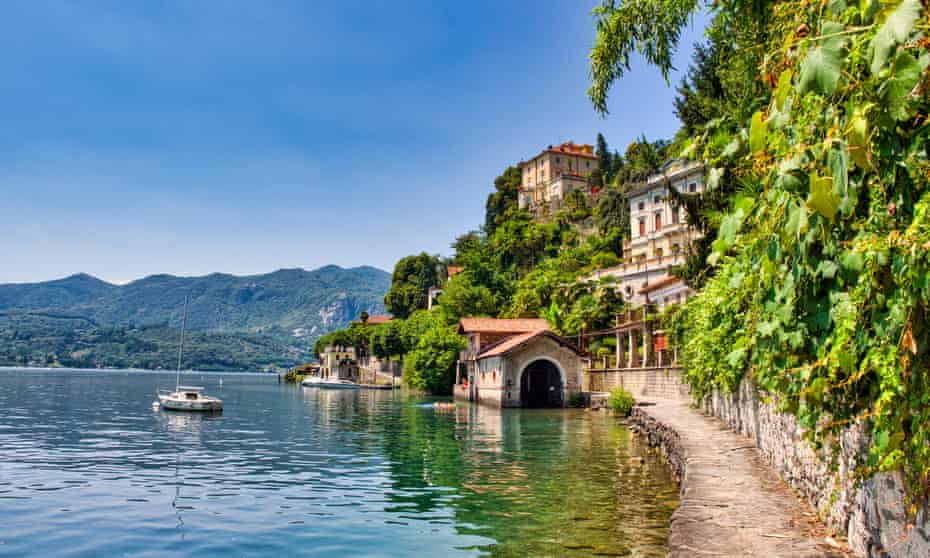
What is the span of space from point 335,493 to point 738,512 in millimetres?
11292

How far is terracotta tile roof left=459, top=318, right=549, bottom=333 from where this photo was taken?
67375 millimetres

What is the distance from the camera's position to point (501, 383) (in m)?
55.7

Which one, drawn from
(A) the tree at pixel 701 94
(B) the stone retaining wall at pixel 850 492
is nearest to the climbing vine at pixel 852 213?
(B) the stone retaining wall at pixel 850 492

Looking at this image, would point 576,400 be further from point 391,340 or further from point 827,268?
point 391,340

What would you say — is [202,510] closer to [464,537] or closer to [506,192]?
[464,537]

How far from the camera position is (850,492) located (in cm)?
797

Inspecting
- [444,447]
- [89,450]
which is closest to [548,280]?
[444,447]

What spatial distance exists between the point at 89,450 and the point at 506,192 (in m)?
126

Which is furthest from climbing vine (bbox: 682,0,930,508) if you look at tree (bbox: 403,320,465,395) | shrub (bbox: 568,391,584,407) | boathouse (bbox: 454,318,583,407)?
tree (bbox: 403,320,465,395)

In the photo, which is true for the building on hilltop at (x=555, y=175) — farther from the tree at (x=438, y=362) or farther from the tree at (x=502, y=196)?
the tree at (x=438, y=362)

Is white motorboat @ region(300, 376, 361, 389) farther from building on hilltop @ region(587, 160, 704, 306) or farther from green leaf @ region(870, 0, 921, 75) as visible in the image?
green leaf @ region(870, 0, 921, 75)

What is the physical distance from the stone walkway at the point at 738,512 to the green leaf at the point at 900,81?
609 centimetres

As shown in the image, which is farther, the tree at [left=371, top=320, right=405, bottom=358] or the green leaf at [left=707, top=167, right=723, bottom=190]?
the tree at [left=371, top=320, right=405, bottom=358]

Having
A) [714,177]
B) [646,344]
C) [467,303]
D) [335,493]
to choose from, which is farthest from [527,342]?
[714,177]
